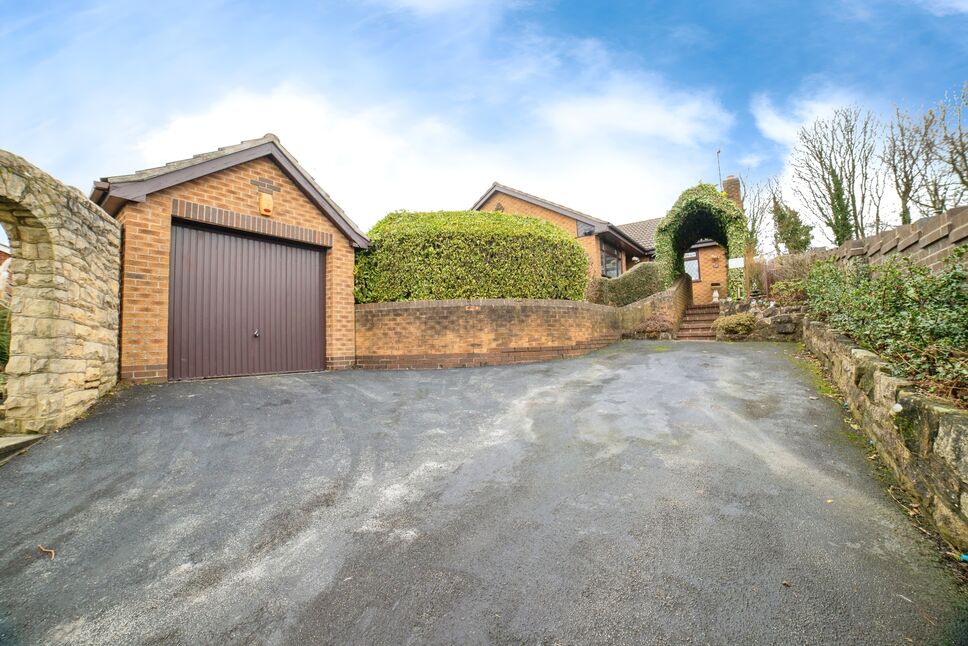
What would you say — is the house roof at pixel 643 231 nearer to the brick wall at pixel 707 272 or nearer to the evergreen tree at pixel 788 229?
the brick wall at pixel 707 272

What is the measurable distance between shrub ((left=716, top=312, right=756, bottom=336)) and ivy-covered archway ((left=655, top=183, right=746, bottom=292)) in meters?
3.59

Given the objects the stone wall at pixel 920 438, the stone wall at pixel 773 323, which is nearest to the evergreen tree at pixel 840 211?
the stone wall at pixel 773 323

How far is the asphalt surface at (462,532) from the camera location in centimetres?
195

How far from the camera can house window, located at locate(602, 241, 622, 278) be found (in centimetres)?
1989

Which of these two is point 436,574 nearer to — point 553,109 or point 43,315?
point 43,315

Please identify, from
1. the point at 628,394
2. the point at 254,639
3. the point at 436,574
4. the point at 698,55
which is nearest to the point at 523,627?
the point at 436,574

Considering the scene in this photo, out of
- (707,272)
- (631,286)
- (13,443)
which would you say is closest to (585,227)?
(631,286)

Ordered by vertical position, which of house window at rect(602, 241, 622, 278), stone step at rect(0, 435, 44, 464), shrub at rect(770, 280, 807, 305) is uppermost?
house window at rect(602, 241, 622, 278)

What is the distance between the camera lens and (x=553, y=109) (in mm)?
10648

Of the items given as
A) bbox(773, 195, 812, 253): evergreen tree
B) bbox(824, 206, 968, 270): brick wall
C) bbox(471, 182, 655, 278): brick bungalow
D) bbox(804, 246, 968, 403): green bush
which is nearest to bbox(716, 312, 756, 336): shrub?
bbox(824, 206, 968, 270): brick wall

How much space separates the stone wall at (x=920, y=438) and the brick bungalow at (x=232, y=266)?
787 cm

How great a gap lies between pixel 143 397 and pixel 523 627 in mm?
5581

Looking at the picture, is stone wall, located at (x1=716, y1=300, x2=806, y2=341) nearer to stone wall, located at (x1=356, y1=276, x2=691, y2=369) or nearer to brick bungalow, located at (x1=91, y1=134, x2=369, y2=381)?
stone wall, located at (x1=356, y1=276, x2=691, y2=369)

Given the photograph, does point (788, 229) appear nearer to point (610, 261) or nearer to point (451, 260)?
point (610, 261)
